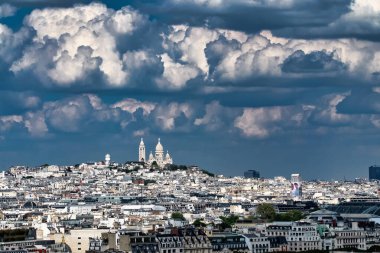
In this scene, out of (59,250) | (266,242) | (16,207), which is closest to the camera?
(59,250)

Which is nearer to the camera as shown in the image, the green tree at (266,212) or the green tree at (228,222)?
the green tree at (228,222)

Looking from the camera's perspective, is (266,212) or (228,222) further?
(266,212)

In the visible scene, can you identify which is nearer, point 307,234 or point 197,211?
point 307,234

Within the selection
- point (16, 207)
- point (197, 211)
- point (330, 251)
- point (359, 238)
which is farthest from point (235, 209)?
point (330, 251)

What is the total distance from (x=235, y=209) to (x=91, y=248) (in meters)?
76.7

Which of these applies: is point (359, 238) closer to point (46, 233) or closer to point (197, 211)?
point (46, 233)

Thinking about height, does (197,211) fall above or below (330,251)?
above

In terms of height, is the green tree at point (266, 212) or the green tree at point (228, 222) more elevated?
the green tree at point (266, 212)

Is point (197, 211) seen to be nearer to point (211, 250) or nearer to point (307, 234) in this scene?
point (307, 234)

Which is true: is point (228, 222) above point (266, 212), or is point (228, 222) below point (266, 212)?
below

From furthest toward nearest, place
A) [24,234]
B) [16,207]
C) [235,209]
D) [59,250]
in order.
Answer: [16,207] → [235,209] → [24,234] → [59,250]

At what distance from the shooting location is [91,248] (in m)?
102

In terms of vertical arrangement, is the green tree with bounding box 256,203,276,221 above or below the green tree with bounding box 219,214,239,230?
above

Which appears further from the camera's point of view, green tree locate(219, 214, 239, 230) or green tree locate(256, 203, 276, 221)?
green tree locate(256, 203, 276, 221)
